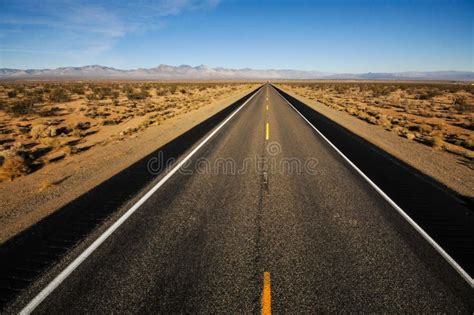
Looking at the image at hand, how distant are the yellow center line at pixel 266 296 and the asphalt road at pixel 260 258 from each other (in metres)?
0.03

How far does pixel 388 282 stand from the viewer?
3738 mm

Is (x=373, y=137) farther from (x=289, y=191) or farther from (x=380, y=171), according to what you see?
(x=289, y=191)

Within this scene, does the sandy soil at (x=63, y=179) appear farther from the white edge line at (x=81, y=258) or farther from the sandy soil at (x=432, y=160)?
the sandy soil at (x=432, y=160)

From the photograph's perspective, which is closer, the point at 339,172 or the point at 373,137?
the point at 339,172

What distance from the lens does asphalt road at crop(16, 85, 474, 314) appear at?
3375mm

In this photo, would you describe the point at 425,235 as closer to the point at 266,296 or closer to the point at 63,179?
the point at 266,296

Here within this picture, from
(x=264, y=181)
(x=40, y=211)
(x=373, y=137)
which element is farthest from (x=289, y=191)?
(x=373, y=137)

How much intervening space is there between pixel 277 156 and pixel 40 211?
7.18 m

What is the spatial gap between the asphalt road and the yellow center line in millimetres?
34

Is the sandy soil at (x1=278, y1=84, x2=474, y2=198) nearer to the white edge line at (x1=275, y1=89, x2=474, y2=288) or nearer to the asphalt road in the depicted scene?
the white edge line at (x1=275, y1=89, x2=474, y2=288)

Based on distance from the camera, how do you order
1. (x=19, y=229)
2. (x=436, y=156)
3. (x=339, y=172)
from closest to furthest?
(x=19, y=229) < (x=339, y=172) < (x=436, y=156)

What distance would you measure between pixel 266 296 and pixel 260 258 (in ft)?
2.56

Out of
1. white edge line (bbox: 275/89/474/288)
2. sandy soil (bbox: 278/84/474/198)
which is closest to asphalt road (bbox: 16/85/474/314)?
white edge line (bbox: 275/89/474/288)

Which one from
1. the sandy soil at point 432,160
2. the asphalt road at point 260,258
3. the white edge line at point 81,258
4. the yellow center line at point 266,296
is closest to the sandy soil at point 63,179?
the white edge line at point 81,258
